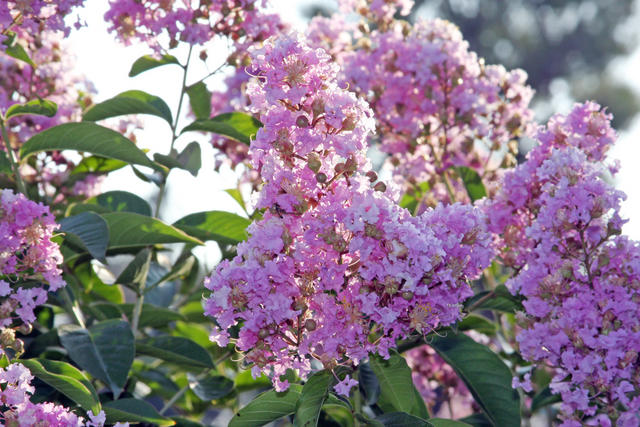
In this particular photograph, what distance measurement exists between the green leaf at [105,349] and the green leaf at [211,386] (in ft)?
1.02

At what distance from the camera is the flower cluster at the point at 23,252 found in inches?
56.6

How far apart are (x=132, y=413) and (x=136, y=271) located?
1.28 ft

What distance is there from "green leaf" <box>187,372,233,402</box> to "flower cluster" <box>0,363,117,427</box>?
63cm

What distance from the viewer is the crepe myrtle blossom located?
112 centimetres

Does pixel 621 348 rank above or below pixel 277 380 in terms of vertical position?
above

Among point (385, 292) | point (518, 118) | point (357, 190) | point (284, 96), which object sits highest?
point (518, 118)

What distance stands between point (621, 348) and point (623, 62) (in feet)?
37.9

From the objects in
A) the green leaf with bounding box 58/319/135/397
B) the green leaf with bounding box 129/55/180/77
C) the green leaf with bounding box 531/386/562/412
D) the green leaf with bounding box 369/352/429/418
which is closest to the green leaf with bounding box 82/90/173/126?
the green leaf with bounding box 129/55/180/77

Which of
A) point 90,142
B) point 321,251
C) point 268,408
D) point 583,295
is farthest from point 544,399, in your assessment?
point 90,142

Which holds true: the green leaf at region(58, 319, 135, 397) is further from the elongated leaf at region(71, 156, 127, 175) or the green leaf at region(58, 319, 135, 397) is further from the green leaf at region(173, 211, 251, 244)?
the elongated leaf at region(71, 156, 127, 175)

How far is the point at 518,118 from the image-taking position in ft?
7.18

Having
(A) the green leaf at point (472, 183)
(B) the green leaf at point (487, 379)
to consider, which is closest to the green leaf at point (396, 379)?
(B) the green leaf at point (487, 379)

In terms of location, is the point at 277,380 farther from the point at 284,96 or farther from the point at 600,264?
the point at 600,264

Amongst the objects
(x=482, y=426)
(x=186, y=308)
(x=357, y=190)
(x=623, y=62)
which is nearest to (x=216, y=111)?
(x=186, y=308)
